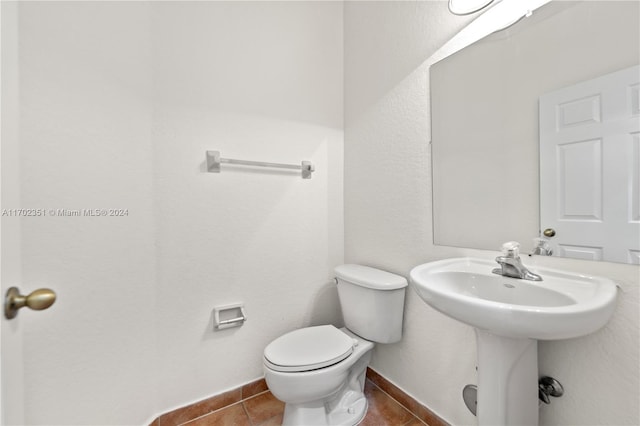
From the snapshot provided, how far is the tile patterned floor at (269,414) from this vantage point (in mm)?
1203

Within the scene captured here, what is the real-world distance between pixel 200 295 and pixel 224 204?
46 centimetres

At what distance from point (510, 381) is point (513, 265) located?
1.14 ft

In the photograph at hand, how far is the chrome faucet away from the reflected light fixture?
0.88 m

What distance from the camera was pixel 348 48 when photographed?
1.63 m

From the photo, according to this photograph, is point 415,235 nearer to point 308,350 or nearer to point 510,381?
point 510,381

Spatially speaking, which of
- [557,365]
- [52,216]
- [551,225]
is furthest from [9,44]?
[557,365]

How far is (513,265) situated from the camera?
807 millimetres

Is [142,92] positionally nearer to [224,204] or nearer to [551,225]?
[224,204]

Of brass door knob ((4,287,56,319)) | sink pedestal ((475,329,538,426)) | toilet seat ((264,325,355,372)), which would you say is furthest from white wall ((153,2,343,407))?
sink pedestal ((475,329,538,426))

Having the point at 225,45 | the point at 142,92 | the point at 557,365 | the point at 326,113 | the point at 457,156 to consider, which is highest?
the point at 225,45

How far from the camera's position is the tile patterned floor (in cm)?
120

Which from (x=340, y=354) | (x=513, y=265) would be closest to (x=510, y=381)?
(x=513, y=265)

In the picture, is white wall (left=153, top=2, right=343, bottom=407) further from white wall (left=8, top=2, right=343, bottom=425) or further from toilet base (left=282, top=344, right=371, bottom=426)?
toilet base (left=282, top=344, right=371, bottom=426)

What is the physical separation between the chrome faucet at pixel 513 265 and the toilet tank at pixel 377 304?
47cm
